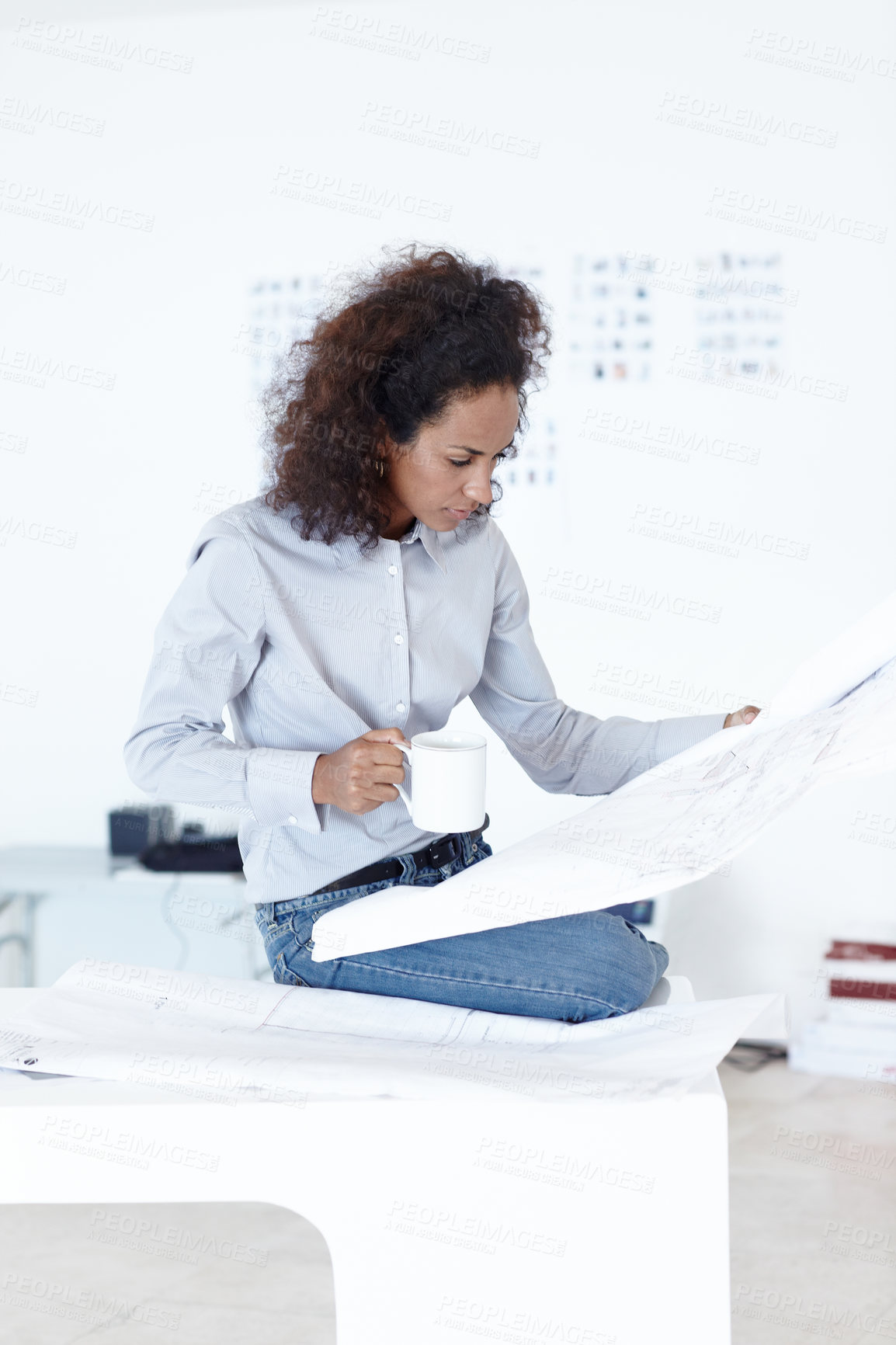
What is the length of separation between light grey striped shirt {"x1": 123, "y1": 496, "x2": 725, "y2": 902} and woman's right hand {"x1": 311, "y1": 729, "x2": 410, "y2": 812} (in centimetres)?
5

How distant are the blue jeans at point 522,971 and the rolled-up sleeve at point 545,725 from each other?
296 mm

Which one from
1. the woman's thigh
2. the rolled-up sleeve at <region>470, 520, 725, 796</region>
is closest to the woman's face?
the rolled-up sleeve at <region>470, 520, 725, 796</region>

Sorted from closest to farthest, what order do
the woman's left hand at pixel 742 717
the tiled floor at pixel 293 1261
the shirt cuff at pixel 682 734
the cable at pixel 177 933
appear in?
the woman's left hand at pixel 742 717
the shirt cuff at pixel 682 734
the tiled floor at pixel 293 1261
the cable at pixel 177 933

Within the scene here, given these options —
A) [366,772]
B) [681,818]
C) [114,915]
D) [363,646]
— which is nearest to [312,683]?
[363,646]

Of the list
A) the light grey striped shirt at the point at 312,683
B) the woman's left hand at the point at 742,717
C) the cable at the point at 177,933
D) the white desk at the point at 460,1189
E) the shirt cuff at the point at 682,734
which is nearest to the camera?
the white desk at the point at 460,1189

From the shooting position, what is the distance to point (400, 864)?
134 centimetres

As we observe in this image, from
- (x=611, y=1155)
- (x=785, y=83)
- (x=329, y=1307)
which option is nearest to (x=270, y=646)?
(x=611, y=1155)

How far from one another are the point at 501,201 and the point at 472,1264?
2.52 m

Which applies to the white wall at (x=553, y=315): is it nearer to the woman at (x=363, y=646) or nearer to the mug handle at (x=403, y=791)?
the woman at (x=363, y=646)

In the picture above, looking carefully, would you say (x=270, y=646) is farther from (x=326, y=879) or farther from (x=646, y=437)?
(x=646, y=437)

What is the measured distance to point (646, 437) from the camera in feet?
9.45

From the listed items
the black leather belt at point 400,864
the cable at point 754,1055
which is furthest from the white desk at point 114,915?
the black leather belt at point 400,864

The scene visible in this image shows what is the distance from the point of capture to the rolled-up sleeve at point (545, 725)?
1481 millimetres

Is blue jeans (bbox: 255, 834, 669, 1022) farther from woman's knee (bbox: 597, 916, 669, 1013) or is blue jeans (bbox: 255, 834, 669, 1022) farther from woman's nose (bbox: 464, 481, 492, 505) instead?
woman's nose (bbox: 464, 481, 492, 505)
